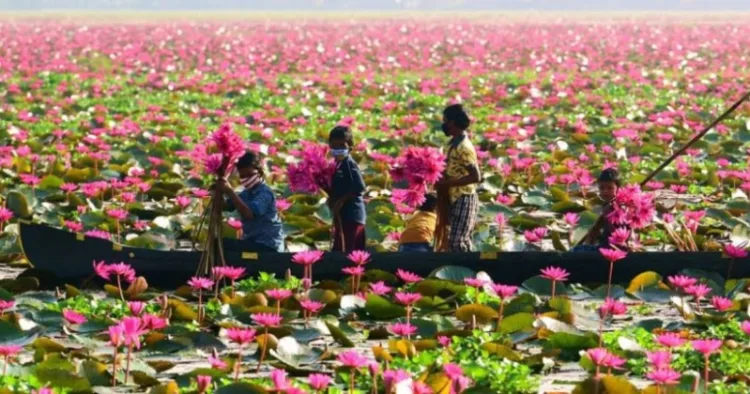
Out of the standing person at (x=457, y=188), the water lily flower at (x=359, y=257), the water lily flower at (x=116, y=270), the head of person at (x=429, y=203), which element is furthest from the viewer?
the head of person at (x=429, y=203)

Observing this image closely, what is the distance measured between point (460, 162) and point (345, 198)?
0.70 m

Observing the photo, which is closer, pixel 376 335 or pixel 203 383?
pixel 203 383

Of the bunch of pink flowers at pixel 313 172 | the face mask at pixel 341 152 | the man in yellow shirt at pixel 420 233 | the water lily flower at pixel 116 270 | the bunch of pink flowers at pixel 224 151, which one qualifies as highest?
the bunch of pink flowers at pixel 224 151

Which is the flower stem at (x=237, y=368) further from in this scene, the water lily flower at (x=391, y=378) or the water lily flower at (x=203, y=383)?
the water lily flower at (x=391, y=378)

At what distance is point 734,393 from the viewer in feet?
17.6

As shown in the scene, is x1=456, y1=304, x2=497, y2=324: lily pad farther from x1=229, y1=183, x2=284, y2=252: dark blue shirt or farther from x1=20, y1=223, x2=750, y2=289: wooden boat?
x1=229, y1=183, x2=284, y2=252: dark blue shirt

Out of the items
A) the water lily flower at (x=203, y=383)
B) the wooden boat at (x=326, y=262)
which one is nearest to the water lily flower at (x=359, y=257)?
the wooden boat at (x=326, y=262)

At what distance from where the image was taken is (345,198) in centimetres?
844

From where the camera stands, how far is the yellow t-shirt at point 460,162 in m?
8.58

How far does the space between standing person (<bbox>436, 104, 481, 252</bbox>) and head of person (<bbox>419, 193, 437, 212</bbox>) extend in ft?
0.47

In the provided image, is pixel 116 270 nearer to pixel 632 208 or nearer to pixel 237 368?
pixel 237 368

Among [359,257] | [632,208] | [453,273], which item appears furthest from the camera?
[632,208]

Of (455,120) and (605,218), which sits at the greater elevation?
(455,120)

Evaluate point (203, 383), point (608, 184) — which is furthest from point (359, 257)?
point (203, 383)
